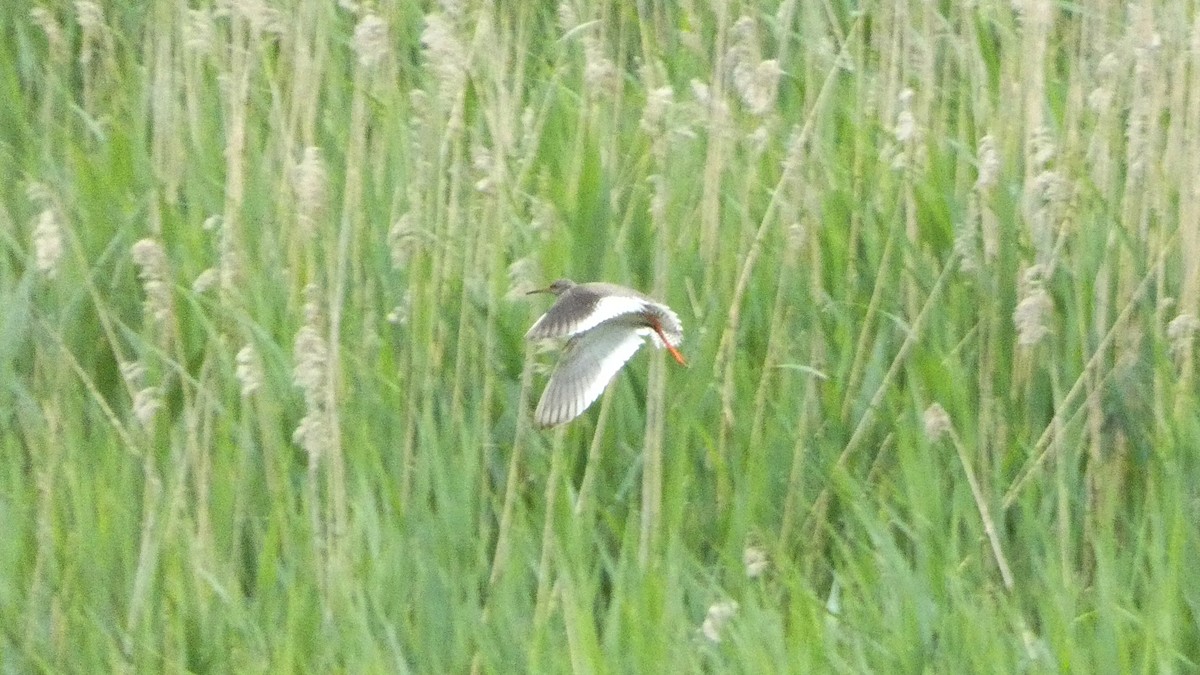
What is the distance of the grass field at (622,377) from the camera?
270 centimetres

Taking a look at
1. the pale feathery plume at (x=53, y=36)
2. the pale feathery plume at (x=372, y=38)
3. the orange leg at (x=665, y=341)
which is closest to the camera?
the orange leg at (x=665, y=341)

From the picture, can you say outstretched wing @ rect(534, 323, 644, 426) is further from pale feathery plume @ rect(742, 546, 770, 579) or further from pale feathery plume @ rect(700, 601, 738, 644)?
pale feathery plume @ rect(700, 601, 738, 644)

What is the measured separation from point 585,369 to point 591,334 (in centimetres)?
6

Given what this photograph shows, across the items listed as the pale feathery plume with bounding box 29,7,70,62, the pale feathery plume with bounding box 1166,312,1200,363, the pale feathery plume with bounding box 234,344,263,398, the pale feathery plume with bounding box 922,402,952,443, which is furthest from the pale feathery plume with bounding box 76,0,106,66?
the pale feathery plume with bounding box 1166,312,1200,363

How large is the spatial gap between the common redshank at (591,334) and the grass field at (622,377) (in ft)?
0.21

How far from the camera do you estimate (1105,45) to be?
3.54m

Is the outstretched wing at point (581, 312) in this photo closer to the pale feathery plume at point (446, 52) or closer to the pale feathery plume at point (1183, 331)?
the pale feathery plume at point (446, 52)

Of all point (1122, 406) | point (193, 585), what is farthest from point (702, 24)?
point (193, 585)

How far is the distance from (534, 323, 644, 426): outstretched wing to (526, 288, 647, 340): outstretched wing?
111mm

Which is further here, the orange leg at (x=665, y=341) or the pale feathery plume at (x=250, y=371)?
the orange leg at (x=665, y=341)

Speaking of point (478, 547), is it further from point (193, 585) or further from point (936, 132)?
point (936, 132)

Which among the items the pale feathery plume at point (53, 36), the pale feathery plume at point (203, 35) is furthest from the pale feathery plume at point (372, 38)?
the pale feathery plume at point (53, 36)

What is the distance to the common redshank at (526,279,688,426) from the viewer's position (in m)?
2.76

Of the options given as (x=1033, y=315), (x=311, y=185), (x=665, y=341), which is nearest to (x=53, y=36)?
(x=311, y=185)
